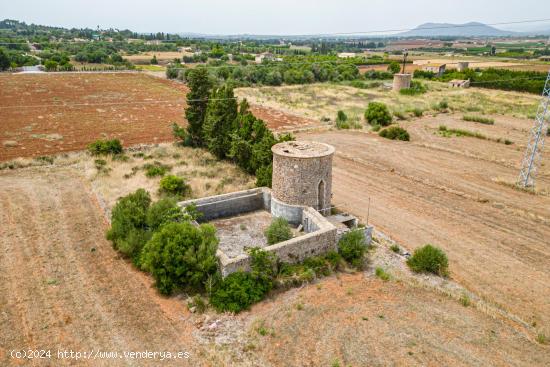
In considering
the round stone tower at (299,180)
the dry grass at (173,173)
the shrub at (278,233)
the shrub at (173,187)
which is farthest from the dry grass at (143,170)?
the shrub at (278,233)

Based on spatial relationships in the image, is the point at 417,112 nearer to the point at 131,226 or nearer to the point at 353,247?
the point at 353,247

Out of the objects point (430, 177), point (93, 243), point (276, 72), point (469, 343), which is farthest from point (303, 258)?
point (276, 72)

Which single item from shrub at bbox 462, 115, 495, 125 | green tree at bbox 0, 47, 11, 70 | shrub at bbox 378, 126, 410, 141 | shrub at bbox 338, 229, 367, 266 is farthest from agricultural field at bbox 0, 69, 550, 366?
green tree at bbox 0, 47, 11, 70

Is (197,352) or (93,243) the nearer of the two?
(197,352)

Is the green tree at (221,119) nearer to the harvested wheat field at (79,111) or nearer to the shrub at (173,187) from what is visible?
the shrub at (173,187)

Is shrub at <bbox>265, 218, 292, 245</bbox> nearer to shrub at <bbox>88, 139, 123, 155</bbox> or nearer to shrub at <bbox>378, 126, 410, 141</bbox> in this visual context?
shrub at <bbox>88, 139, 123, 155</bbox>

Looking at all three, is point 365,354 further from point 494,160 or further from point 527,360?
point 494,160

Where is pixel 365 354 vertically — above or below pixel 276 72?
below
